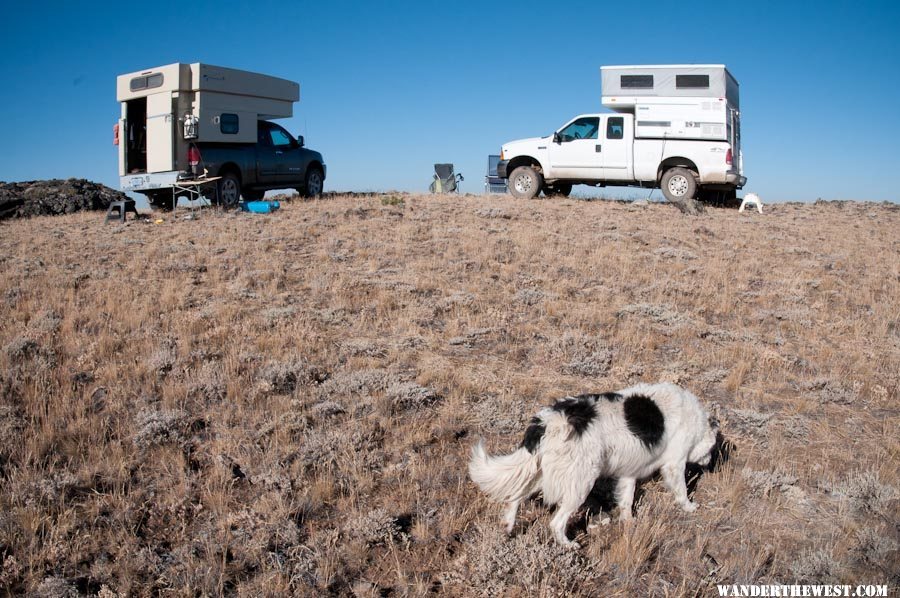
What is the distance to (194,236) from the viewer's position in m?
11.3

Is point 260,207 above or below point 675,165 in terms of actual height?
below

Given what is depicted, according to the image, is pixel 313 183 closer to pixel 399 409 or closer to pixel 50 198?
pixel 50 198

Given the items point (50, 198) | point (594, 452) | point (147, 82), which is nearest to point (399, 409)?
point (594, 452)

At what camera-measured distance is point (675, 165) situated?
15766 millimetres

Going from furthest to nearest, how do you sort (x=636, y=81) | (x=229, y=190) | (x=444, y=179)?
(x=444, y=179), (x=636, y=81), (x=229, y=190)

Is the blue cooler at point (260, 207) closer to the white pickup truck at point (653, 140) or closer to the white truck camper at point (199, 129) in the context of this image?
the white truck camper at point (199, 129)

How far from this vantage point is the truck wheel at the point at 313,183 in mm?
16469

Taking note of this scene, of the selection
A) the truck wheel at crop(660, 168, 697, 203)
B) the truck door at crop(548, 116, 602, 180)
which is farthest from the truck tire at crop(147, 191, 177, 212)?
the truck wheel at crop(660, 168, 697, 203)

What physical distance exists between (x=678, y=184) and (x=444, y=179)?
9522 mm

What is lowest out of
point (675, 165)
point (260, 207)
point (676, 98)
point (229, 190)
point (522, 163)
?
point (260, 207)

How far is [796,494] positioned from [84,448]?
4637 mm

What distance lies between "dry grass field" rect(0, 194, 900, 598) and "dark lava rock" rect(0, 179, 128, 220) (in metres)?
6.16

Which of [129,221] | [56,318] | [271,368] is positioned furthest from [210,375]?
[129,221]

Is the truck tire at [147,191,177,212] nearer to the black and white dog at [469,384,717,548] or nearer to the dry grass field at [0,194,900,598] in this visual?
the dry grass field at [0,194,900,598]
